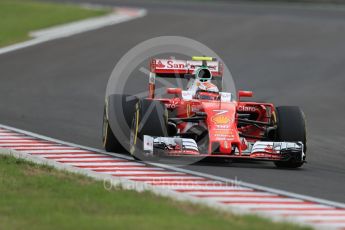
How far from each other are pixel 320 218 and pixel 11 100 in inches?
544

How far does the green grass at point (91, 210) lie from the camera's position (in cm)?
960

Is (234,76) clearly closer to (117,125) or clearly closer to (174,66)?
(174,66)

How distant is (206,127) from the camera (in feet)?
49.4

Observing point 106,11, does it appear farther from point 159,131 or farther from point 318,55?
point 159,131

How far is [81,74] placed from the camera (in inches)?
1120

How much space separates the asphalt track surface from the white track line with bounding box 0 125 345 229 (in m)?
0.58

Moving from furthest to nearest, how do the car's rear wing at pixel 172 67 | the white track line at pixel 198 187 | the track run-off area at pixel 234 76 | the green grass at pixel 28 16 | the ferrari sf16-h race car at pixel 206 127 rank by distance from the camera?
the green grass at pixel 28 16
the car's rear wing at pixel 172 67
the ferrari sf16-h race car at pixel 206 127
the track run-off area at pixel 234 76
the white track line at pixel 198 187

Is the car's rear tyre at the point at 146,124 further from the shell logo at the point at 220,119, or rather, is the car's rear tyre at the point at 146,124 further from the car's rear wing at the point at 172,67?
the car's rear wing at the point at 172,67

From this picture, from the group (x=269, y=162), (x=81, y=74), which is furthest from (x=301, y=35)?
(x=269, y=162)

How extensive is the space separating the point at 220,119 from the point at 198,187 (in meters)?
2.92

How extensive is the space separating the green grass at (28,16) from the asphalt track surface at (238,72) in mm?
→ 2187

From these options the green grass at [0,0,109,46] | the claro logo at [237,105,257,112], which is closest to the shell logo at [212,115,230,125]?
the claro logo at [237,105,257,112]

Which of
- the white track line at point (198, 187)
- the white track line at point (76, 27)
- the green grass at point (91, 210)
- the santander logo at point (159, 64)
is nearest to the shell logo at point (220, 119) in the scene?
the white track line at point (198, 187)

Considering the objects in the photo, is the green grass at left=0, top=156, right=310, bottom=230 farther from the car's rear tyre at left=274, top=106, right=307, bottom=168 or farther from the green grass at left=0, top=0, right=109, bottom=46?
the green grass at left=0, top=0, right=109, bottom=46
